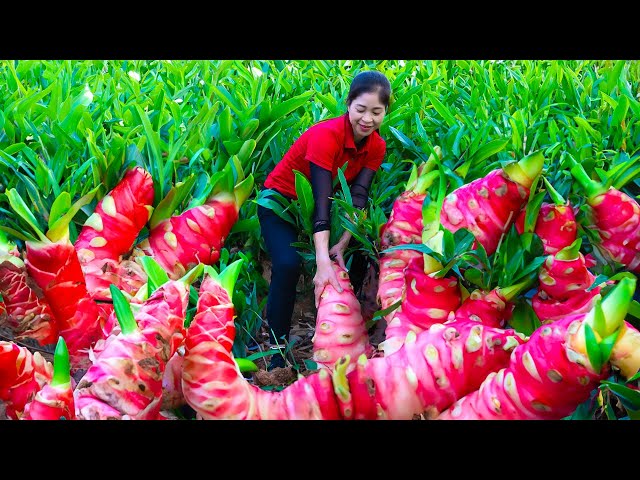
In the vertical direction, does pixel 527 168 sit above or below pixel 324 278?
above

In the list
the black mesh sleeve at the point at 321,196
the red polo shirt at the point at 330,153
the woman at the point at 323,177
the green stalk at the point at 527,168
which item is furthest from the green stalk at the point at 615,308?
the red polo shirt at the point at 330,153

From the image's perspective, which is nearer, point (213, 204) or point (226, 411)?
point (226, 411)

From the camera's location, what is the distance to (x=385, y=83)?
6.52 ft

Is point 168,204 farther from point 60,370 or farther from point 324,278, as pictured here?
point 60,370

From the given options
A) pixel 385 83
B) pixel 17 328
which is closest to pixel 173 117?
pixel 385 83

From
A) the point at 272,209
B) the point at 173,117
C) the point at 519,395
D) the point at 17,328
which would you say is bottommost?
the point at 519,395

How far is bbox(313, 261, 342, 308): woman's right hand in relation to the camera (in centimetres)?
176

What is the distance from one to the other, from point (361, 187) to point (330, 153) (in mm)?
128

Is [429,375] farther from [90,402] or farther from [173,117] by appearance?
[173,117]

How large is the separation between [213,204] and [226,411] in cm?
72

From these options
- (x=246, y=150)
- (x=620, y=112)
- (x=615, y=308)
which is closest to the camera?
(x=615, y=308)

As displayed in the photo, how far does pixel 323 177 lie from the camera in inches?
76.9

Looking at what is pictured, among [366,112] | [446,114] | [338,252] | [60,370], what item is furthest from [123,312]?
[446,114]

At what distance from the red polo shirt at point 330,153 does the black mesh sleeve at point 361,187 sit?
0.03m
